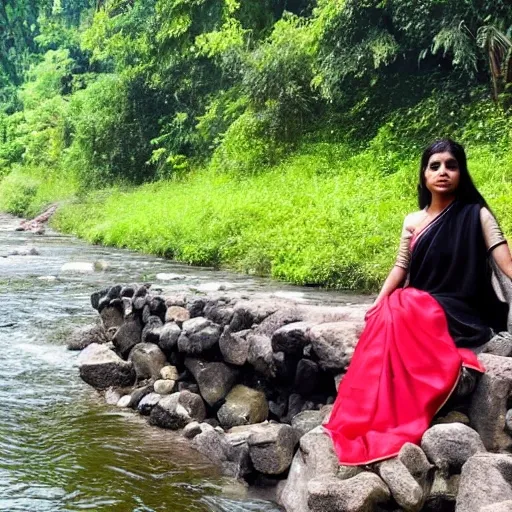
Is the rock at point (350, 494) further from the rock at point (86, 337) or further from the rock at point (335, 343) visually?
the rock at point (86, 337)

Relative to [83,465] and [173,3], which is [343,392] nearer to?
[83,465]

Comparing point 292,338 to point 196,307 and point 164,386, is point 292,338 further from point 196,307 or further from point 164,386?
point 196,307

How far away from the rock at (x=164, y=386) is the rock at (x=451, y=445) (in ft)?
7.95

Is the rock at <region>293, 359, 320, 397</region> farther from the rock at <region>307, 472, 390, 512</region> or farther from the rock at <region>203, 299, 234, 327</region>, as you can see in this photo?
the rock at <region>307, 472, 390, 512</region>

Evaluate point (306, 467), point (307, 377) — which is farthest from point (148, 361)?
point (306, 467)

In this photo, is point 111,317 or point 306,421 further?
point 111,317

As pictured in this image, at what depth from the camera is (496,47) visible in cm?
1177

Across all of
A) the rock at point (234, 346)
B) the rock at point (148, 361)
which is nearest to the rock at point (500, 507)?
the rock at point (234, 346)

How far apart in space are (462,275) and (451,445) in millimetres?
876

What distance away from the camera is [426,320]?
3197mm

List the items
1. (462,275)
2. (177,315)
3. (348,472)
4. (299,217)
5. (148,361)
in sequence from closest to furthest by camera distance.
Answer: (348,472)
(462,275)
(148,361)
(177,315)
(299,217)

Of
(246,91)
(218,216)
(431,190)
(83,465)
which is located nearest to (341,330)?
(431,190)

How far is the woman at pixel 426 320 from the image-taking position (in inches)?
120

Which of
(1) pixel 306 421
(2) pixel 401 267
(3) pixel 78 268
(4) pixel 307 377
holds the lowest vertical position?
(3) pixel 78 268
